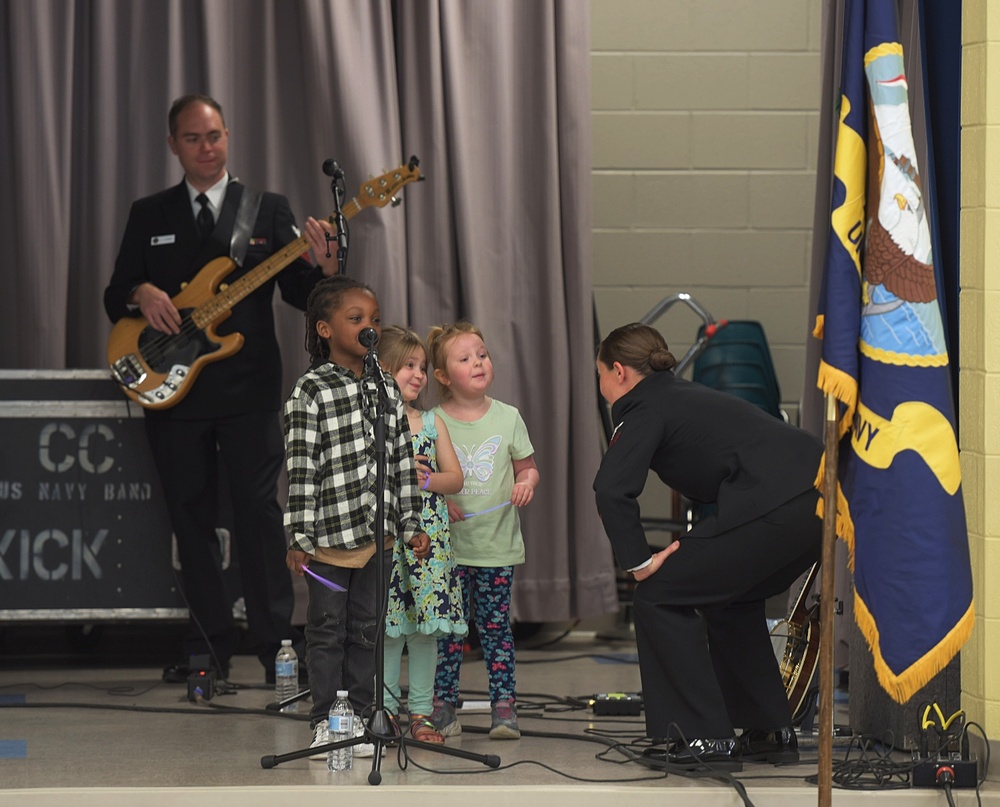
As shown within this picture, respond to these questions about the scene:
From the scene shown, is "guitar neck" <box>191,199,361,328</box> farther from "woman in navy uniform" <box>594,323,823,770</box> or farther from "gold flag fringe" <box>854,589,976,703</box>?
"gold flag fringe" <box>854,589,976,703</box>

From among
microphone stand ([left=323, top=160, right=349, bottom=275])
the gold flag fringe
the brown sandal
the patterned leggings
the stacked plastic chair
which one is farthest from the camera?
the stacked plastic chair

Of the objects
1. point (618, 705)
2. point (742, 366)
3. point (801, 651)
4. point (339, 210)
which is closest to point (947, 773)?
point (801, 651)

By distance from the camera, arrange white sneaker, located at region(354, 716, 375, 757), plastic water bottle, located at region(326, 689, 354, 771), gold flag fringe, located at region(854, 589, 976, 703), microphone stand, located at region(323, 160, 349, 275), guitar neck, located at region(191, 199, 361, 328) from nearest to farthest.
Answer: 1. gold flag fringe, located at region(854, 589, 976, 703)
2. plastic water bottle, located at region(326, 689, 354, 771)
3. white sneaker, located at region(354, 716, 375, 757)
4. microphone stand, located at region(323, 160, 349, 275)
5. guitar neck, located at region(191, 199, 361, 328)

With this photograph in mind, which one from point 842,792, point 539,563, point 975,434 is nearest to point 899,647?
point 842,792

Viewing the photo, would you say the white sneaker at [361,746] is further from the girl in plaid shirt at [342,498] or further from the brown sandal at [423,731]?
the brown sandal at [423,731]

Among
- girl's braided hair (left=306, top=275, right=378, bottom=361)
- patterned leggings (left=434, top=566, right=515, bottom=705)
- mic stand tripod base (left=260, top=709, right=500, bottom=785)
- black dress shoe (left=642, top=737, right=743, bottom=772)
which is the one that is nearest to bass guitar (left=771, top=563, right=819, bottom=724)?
black dress shoe (left=642, top=737, right=743, bottom=772)

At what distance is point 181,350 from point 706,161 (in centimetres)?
239

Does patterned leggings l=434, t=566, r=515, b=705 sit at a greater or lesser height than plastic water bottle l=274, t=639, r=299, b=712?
greater

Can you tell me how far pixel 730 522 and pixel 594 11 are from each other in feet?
9.92

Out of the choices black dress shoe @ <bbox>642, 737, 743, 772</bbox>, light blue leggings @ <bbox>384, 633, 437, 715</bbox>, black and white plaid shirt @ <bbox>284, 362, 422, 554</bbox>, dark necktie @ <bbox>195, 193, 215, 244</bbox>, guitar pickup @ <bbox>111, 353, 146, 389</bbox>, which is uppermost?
dark necktie @ <bbox>195, 193, 215, 244</bbox>

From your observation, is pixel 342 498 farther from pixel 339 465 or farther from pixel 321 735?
pixel 321 735

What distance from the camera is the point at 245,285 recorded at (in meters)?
4.58

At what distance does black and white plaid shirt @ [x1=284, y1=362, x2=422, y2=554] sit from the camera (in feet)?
11.8

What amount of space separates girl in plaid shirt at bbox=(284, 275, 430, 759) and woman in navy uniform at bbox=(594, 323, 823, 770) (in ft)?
1.79
